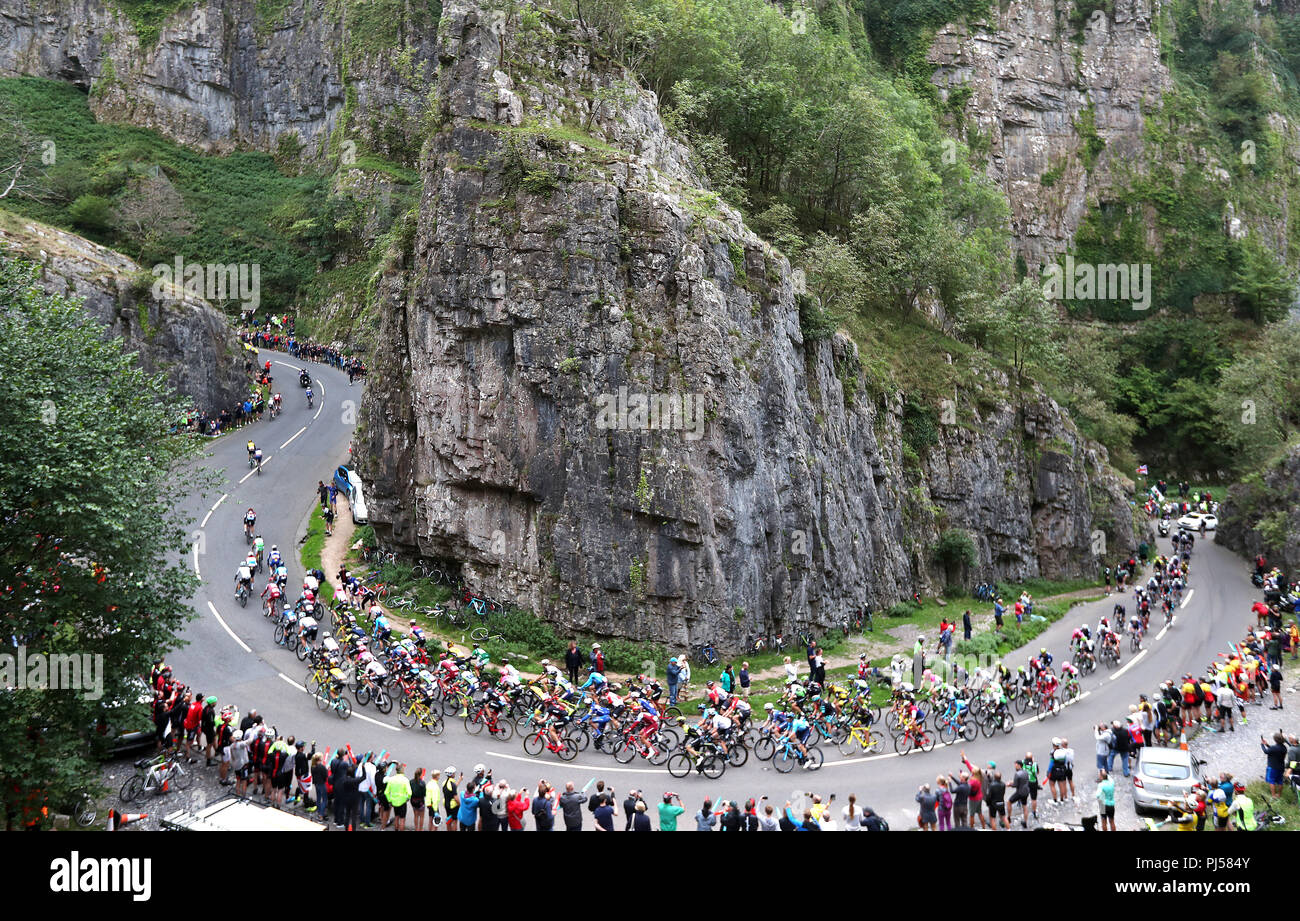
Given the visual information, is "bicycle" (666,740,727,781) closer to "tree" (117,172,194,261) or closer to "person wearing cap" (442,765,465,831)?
"person wearing cap" (442,765,465,831)

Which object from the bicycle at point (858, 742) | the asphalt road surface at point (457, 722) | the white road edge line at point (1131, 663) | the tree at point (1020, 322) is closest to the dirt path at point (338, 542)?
the asphalt road surface at point (457, 722)

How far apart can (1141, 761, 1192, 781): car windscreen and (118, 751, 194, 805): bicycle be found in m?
22.5

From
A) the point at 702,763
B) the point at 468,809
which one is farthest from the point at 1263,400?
the point at 468,809

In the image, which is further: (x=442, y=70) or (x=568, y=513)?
(x=442, y=70)

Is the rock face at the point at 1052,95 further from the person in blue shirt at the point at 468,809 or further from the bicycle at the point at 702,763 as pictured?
the person in blue shirt at the point at 468,809

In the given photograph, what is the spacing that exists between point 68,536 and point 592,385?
1634 centimetres

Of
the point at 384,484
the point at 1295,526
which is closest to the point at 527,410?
the point at 384,484

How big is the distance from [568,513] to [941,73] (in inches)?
2927

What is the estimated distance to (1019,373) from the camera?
48281 mm

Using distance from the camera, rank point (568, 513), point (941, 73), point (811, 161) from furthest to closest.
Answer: point (941, 73) → point (811, 161) → point (568, 513)

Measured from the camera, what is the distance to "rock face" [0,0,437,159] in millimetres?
71312

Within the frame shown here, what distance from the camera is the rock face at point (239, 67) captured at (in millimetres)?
71312

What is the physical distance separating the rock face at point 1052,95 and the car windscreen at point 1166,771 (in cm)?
7175

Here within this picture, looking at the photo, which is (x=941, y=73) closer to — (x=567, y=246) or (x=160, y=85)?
(x=567, y=246)
